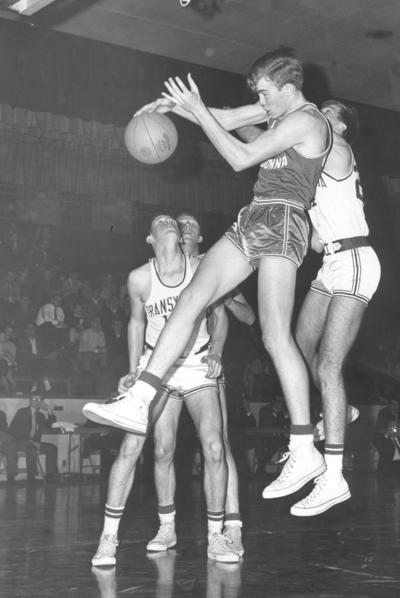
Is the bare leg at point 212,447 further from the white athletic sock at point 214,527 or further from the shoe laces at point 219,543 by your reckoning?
the shoe laces at point 219,543

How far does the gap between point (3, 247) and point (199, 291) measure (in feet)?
37.3

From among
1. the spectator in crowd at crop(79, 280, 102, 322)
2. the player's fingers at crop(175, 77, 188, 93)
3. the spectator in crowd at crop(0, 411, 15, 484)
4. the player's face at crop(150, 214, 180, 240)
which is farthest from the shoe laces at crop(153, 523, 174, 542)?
the spectator in crowd at crop(79, 280, 102, 322)

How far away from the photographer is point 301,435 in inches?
163

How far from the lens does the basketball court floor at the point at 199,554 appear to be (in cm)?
414

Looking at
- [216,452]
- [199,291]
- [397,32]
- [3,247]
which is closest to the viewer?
[199,291]

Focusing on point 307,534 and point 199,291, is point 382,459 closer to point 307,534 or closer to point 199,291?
point 307,534

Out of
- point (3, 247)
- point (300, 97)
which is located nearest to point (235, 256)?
point (300, 97)

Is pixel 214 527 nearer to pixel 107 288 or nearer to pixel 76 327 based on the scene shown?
pixel 76 327

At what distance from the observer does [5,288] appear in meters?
13.7

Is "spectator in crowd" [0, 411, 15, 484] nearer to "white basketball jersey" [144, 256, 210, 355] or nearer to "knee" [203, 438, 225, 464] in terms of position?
"white basketball jersey" [144, 256, 210, 355]

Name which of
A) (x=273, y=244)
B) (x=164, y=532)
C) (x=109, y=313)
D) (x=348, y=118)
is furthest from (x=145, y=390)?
(x=109, y=313)

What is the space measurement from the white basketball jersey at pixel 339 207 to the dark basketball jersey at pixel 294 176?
6.9 inches

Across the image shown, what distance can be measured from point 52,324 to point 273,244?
9.23m

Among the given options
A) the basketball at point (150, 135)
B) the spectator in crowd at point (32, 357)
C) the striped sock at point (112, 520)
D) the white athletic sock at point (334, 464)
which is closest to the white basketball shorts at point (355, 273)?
the white athletic sock at point (334, 464)
